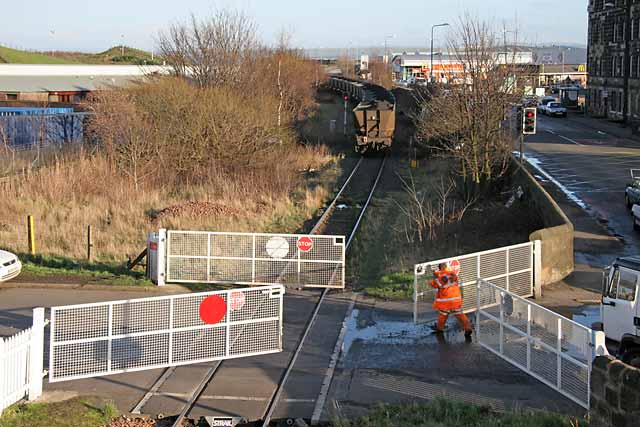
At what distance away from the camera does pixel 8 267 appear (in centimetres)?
1809

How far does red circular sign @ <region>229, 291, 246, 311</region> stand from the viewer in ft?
39.0

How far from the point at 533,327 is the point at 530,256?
5817 mm

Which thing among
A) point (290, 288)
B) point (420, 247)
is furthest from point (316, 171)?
point (290, 288)

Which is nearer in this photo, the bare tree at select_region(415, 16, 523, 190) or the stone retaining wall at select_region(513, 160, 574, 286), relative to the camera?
the stone retaining wall at select_region(513, 160, 574, 286)

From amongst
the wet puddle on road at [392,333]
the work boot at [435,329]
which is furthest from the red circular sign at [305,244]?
the work boot at [435,329]

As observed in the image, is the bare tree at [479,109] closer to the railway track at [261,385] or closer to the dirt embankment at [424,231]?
the dirt embankment at [424,231]

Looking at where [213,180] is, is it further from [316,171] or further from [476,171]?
[476,171]

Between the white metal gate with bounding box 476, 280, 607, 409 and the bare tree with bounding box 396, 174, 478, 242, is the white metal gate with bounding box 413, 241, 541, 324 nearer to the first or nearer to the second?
the white metal gate with bounding box 476, 280, 607, 409

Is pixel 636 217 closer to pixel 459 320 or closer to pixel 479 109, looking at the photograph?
pixel 479 109

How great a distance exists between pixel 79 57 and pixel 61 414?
136 m

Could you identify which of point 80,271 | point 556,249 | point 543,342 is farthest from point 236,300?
point 556,249

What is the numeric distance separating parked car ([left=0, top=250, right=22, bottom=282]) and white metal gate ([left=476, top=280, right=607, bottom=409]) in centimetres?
1040

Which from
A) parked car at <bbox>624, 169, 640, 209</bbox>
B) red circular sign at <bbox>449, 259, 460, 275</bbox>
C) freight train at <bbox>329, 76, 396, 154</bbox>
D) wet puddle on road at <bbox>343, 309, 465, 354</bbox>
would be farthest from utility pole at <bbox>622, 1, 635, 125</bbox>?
wet puddle on road at <bbox>343, 309, 465, 354</bbox>

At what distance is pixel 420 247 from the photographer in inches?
898
